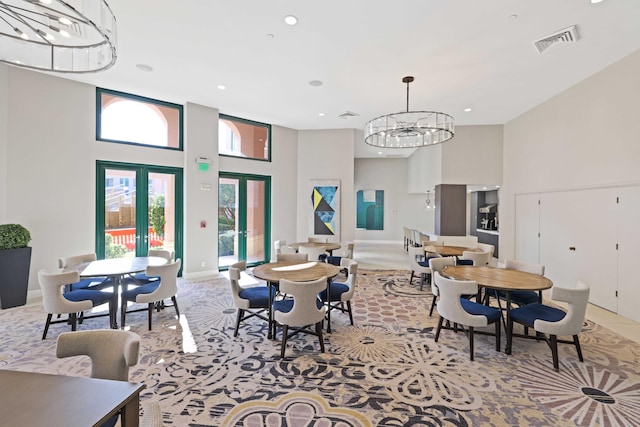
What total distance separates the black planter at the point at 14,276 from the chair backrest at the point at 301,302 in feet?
15.4

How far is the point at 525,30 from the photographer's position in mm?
3729

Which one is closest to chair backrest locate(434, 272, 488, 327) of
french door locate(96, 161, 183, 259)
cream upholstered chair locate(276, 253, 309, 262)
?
cream upholstered chair locate(276, 253, 309, 262)

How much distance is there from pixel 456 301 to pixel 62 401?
3.36 metres

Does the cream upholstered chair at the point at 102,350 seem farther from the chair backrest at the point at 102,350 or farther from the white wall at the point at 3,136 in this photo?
the white wall at the point at 3,136

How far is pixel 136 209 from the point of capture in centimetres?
621

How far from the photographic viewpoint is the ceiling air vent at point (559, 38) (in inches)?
147

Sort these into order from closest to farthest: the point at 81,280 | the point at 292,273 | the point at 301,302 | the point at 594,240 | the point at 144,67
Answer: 1. the point at 301,302
2. the point at 292,273
3. the point at 81,280
4. the point at 144,67
5. the point at 594,240

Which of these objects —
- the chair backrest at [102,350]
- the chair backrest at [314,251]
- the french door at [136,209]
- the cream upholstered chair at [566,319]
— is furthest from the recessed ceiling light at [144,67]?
the cream upholstered chair at [566,319]

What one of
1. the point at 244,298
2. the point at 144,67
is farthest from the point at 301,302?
the point at 144,67

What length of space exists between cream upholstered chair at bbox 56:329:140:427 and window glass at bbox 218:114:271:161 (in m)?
6.16

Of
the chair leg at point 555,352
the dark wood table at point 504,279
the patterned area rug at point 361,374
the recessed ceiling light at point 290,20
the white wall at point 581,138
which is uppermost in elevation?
the recessed ceiling light at point 290,20

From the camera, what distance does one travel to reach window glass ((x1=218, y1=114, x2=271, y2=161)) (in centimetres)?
747

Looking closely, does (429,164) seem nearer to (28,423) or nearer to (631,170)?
(631,170)

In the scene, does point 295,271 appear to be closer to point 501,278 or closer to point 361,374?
point 361,374
